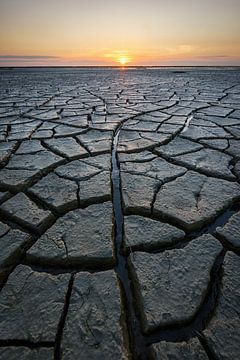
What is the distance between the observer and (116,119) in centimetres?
350

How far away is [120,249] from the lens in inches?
49.2

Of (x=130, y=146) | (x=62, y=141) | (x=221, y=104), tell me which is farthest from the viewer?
(x=221, y=104)

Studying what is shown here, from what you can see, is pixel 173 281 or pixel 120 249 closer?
pixel 173 281

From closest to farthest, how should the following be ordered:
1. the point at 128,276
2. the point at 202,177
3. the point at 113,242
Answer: the point at 128,276 → the point at 113,242 → the point at 202,177

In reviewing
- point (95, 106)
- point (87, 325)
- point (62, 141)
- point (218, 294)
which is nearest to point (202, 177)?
point (218, 294)

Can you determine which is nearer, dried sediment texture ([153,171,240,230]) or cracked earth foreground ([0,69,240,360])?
cracked earth foreground ([0,69,240,360])

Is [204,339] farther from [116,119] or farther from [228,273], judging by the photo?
[116,119]

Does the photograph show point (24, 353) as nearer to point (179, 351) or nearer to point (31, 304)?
point (31, 304)

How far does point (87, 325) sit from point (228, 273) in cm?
63

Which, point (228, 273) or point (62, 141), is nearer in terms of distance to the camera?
point (228, 273)

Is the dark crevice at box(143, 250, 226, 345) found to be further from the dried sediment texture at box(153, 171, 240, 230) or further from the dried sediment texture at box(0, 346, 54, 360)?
the dried sediment texture at box(153, 171, 240, 230)

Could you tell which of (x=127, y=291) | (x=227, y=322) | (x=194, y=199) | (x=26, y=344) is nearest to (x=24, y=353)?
(x=26, y=344)

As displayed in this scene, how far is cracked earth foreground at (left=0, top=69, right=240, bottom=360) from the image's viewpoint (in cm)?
86

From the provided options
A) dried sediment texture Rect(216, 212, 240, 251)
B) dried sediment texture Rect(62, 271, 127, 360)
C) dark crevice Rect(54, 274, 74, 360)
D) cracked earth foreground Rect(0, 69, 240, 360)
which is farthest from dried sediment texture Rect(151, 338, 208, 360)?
dried sediment texture Rect(216, 212, 240, 251)
